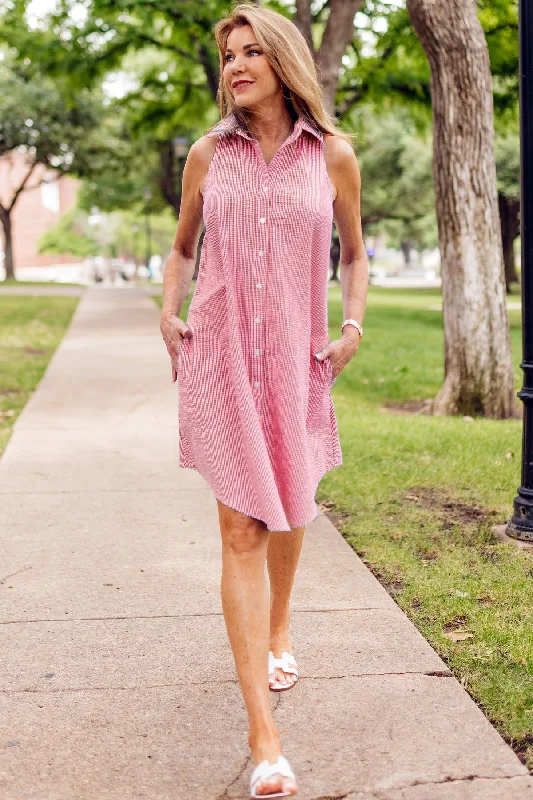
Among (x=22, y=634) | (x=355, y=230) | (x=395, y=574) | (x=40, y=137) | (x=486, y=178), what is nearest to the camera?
(x=355, y=230)

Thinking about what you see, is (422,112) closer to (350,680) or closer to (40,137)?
(350,680)

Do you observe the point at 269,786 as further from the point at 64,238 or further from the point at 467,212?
the point at 64,238

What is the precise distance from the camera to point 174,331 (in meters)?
3.10

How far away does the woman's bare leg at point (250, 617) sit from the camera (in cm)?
276

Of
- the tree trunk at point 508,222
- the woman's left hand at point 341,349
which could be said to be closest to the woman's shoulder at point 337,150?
the woman's left hand at point 341,349

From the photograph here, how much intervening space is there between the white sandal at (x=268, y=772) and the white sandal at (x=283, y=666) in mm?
693

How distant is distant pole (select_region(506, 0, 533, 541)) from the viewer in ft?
16.1

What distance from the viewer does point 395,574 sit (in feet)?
15.2

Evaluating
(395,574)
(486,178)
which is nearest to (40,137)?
(486,178)

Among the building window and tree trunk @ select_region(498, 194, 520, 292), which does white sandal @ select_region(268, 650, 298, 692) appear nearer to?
tree trunk @ select_region(498, 194, 520, 292)

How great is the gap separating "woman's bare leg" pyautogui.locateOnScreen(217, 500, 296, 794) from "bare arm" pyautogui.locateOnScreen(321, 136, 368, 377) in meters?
0.60

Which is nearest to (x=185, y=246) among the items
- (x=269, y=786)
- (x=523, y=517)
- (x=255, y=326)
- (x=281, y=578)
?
(x=255, y=326)

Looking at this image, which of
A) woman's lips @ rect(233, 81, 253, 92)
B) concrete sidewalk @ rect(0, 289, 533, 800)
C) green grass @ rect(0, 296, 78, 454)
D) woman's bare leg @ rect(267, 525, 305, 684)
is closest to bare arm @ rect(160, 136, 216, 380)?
woman's lips @ rect(233, 81, 253, 92)

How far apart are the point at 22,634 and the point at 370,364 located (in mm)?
9968
